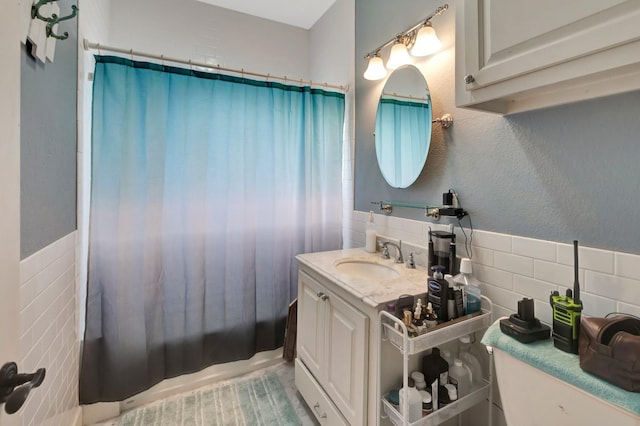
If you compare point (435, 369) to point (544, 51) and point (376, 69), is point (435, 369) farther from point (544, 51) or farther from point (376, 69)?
point (376, 69)

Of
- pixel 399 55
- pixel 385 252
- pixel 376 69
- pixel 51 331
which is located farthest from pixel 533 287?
pixel 51 331

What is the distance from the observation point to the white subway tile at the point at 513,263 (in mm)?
A: 1064

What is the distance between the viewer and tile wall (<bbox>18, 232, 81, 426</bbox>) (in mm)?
952

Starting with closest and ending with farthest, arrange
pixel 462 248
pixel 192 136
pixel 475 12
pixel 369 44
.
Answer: pixel 475 12 < pixel 462 248 < pixel 192 136 < pixel 369 44

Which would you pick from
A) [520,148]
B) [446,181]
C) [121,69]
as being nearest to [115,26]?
[121,69]

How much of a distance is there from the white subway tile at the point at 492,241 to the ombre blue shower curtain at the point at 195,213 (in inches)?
45.0

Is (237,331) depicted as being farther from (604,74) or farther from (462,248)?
(604,74)

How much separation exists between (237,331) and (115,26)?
230cm

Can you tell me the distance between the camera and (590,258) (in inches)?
A: 35.7

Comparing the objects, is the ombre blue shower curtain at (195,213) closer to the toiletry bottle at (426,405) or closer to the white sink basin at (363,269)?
the white sink basin at (363,269)

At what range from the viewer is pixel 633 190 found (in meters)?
0.83

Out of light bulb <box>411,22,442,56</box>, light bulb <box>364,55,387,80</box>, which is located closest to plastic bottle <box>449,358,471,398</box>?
light bulb <box>411,22,442,56</box>

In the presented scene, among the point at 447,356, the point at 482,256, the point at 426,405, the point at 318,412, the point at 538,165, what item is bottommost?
the point at 318,412

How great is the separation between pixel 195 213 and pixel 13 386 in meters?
1.33
